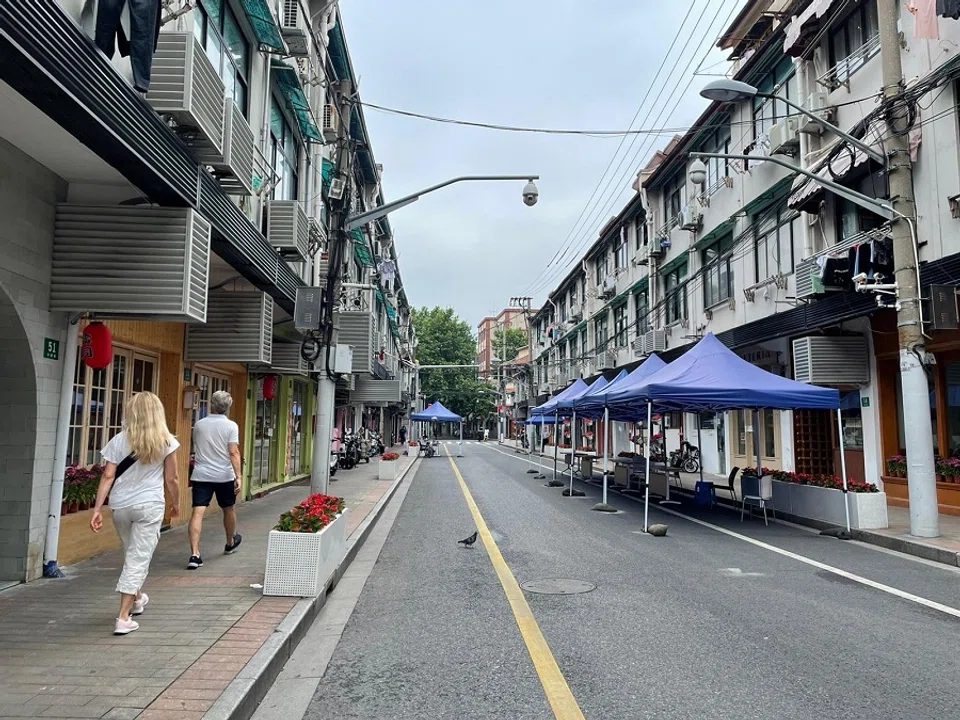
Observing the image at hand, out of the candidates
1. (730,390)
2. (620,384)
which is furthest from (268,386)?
(730,390)

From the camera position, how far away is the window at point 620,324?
3238 centimetres

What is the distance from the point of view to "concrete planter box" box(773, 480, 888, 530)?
10641 millimetres

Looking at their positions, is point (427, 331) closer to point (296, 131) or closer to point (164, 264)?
point (296, 131)

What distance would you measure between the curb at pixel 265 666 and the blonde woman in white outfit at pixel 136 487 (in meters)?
1.08

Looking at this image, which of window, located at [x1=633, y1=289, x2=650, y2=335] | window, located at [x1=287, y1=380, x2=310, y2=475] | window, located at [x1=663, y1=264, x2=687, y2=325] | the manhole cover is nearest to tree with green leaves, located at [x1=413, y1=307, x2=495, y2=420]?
window, located at [x1=633, y1=289, x2=650, y2=335]

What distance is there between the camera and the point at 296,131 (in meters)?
14.3

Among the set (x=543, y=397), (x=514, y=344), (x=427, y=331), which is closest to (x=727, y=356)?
(x=543, y=397)

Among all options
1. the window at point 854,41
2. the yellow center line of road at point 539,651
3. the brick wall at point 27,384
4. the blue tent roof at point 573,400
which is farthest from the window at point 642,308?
the brick wall at point 27,384

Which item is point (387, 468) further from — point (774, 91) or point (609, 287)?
point (609, 287)

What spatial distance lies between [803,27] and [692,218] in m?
7.51

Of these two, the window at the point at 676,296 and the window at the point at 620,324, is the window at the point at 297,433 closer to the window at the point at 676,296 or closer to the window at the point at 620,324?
the window at the point at 676,296

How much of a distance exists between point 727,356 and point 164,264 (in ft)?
34.0

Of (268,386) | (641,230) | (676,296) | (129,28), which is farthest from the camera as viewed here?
(641,230)

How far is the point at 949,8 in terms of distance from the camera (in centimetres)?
1003
